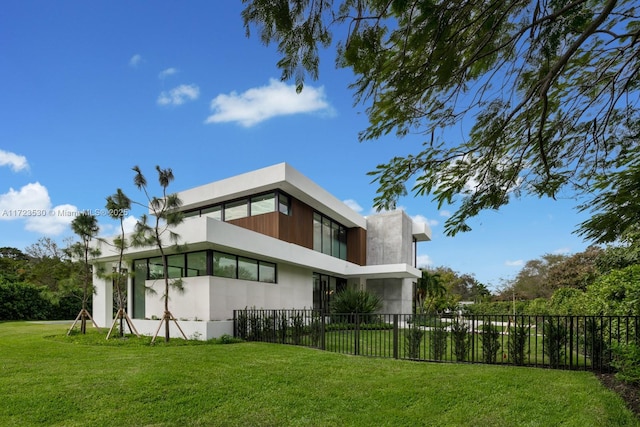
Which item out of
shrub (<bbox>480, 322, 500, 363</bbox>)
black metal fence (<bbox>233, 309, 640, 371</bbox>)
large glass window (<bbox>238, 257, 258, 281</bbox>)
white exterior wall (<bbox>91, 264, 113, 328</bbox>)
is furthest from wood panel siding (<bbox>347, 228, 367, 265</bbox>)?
shrub (<bbox>480, 322, 500, 363</bbox>)

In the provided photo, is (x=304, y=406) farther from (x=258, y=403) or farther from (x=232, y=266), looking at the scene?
(x=232, y=266)

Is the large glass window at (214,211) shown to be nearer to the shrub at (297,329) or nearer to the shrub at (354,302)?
the shrub at (354,302)

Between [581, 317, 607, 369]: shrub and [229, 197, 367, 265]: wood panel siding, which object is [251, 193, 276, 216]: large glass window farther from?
[581, 317, 607, 369]: shrub

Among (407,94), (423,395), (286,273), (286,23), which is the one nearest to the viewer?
(286,23)

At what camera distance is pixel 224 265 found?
13.4 metres

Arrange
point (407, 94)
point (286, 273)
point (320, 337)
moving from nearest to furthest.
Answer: point (407, 94), point (320, 337), point (286, 273)

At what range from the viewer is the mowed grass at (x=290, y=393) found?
5.41 meters

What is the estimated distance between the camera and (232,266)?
13.7 m

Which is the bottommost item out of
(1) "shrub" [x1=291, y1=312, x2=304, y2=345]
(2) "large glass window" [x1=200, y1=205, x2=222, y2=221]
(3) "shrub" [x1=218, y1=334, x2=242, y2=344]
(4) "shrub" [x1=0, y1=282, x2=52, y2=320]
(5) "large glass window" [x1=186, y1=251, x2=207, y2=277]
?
(4) "shrub" [x1=0, y1=282, x2=52, y2=320]

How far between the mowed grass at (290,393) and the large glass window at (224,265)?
4.23 m

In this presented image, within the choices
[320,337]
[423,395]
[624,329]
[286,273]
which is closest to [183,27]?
[423,395]

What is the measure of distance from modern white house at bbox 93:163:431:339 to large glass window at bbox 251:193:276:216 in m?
0.04

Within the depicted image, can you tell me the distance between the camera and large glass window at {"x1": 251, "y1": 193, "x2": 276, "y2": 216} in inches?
607

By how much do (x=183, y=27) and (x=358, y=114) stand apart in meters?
3.94
